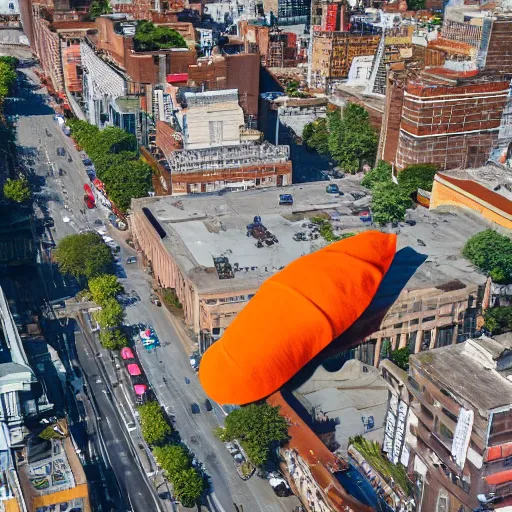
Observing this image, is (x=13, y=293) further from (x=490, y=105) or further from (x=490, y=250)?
(x=490, y=105)

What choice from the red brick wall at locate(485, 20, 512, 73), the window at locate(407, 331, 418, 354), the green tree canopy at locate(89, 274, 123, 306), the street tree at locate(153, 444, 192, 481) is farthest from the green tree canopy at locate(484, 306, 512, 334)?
the red brick wall at locate(485, 20, 512, 73)

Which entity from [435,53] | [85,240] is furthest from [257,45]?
[85,240]

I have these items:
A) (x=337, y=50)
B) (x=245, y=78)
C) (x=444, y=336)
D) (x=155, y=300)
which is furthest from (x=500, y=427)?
(x=337, y=50)

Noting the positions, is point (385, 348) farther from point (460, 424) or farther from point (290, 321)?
point (460, 424)

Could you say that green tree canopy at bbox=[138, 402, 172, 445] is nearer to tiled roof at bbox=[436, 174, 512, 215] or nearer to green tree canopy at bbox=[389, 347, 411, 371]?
green tree canopy at bbox=[389, 347, 411, 371]

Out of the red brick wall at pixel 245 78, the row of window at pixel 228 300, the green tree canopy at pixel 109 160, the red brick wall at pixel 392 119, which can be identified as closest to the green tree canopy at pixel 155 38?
the red brick wall at pixel 245 78

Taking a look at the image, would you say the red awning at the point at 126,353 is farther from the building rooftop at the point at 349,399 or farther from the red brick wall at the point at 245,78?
the red brick wall at the point at 245,78
